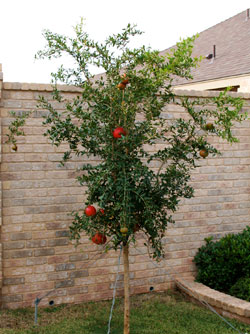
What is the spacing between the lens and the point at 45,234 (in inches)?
222

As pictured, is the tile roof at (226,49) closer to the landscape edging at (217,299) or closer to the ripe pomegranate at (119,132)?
the landscape edging at (217,299)

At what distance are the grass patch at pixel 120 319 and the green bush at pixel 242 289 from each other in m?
0.51

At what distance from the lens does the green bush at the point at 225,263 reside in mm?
6023

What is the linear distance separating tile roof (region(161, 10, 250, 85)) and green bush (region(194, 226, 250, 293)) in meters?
4.99

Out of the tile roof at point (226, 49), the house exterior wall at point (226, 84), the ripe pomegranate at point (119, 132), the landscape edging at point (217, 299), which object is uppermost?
the tile roof at point (226, 49)

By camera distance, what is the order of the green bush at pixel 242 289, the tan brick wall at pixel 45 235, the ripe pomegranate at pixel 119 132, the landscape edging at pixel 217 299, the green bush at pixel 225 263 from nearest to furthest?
the ripe pomegranate at pixel 119 132 → the landscape edging at pixel 217 299 → the tan brick wall at pixel 45 235 → the green bush at pixel 242 289 → the green bush at pixel 225 263

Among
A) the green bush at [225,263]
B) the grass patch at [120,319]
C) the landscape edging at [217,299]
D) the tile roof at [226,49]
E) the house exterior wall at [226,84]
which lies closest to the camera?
the grass patch at [120,319]

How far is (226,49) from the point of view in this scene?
40.8 ft

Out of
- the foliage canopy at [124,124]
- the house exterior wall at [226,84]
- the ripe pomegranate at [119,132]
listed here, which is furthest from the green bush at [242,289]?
the house exterior wall at [226,84]

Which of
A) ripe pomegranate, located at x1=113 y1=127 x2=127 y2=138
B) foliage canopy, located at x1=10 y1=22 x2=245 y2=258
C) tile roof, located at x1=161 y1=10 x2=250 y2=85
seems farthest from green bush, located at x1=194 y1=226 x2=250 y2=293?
tile roof, located at x1=161 y1=10 x2=250 y2=85

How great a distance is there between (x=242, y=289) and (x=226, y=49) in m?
8.47

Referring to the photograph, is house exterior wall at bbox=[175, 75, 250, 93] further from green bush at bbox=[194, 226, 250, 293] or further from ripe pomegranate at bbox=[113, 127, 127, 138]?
ripe pomegranate at bbox=[113, 127, 127, 138]

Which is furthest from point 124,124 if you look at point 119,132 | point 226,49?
point 226,49

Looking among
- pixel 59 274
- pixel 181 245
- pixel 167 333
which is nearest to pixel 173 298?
pixel 181 245
